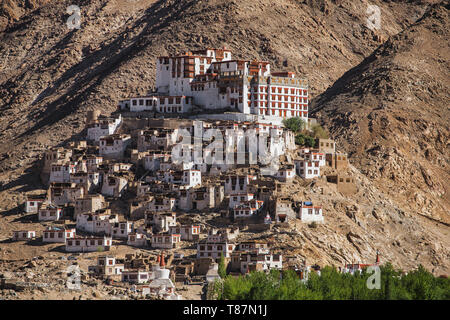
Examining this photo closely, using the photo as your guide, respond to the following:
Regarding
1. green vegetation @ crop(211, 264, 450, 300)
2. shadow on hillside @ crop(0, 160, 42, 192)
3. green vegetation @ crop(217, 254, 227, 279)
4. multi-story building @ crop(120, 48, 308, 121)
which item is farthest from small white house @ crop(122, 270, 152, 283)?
multi-story building @ crop(120, 48, 308, 121)

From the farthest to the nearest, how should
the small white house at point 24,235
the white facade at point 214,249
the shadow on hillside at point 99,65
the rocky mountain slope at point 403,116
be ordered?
1. the shadow on hillside at point 99,65
2. the rocky mountain slope at point 403,116
3. the small white house at point 24,235
4. the white facade at point 214,249

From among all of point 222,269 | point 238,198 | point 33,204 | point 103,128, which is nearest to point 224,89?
point 103,128

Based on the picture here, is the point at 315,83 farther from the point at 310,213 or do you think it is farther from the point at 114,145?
the point at 310,213

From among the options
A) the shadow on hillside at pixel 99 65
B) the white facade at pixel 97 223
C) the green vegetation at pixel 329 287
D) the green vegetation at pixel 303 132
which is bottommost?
the green vegetation at pixel 329 287

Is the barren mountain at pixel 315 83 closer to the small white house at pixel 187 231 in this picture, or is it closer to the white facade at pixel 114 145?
the white facade at pixel 114 145

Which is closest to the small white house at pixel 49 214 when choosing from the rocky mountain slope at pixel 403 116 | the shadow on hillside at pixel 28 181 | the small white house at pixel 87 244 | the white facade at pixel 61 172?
the white facade at pixel 61 172

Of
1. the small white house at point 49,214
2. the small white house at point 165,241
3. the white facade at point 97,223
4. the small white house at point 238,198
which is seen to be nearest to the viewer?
the small white house at point 165,241
